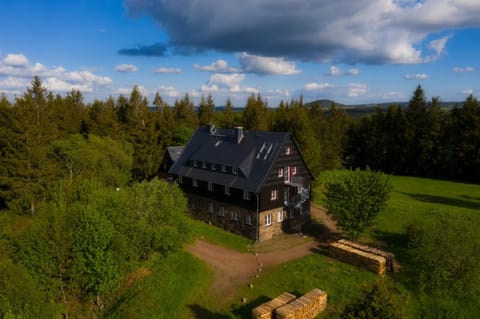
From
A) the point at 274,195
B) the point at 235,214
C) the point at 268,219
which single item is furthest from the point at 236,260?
the point at 274,195

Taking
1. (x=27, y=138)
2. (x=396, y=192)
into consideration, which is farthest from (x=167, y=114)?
(x=396, y=192)

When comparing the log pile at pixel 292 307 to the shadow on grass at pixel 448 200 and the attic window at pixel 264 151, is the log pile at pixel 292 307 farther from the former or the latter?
the shadow on grass at pixel 448 200

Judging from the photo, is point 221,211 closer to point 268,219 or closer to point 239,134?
point 268,219

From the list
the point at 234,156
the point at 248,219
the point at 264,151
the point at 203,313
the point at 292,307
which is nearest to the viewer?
the point at 292,307

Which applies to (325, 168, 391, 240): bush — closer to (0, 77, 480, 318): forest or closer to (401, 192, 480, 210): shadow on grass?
(0, 77, 480, 318): forest

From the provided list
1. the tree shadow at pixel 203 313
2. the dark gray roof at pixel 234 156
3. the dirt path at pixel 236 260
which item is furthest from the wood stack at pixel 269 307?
the dark gray roof at pixel 234 156
